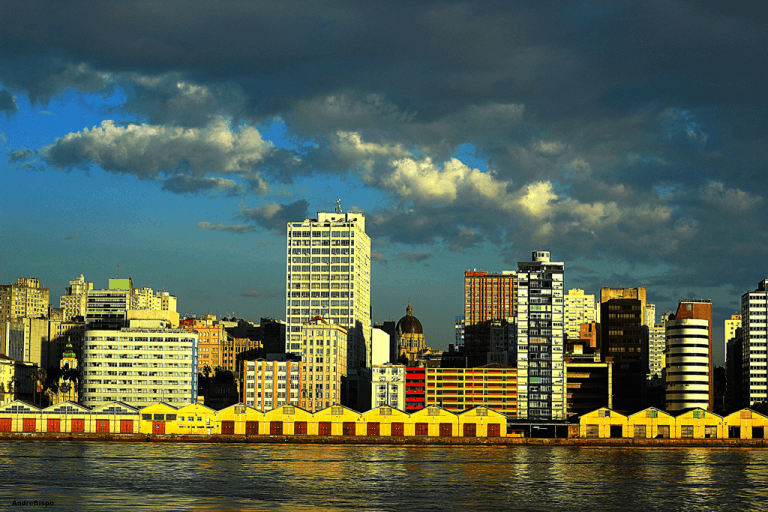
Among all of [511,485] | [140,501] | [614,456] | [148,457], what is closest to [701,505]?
[511,485]

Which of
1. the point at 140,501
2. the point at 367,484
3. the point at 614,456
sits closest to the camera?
the point at 140,501

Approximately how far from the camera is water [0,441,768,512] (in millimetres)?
109625

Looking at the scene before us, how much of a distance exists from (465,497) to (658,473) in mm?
45058

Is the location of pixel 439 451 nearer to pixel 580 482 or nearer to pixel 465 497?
pixel 580 482

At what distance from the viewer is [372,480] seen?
13138cm

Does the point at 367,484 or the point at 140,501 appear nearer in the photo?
the point at 140,501

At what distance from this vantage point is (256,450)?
192 metres

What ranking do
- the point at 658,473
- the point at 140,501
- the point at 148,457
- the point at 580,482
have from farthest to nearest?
the point at 148,457 → the point at 658,473 → the point at 580,482 → the point at 140,501

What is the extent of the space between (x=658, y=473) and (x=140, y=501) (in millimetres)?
75211

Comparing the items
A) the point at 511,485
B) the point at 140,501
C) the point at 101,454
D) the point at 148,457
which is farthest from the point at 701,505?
the point at 101,454

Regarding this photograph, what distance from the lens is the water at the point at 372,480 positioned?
10962cm

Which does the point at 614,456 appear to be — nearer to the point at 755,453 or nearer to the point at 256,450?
the point at 755,453

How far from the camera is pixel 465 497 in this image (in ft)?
377

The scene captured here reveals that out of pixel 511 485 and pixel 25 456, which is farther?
pixel 25 456
